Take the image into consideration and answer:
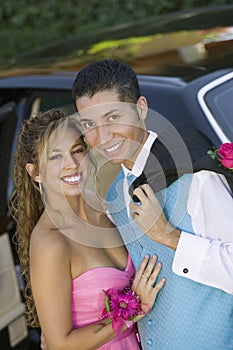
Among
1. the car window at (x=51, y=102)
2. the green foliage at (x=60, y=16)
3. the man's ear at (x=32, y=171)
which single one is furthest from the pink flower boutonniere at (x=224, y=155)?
the green foliage at (x=60, y=16)

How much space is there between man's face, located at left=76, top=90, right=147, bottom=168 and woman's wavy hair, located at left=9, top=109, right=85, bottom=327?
176mm

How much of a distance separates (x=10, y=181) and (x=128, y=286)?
1.51 m

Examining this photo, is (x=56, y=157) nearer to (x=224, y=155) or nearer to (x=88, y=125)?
(x=88, y=125)

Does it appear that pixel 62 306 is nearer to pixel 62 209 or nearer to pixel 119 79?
pixel 62 209

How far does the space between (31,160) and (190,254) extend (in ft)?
2.24

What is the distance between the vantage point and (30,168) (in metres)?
2.57

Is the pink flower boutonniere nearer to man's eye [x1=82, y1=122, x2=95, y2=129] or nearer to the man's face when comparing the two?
the man's face

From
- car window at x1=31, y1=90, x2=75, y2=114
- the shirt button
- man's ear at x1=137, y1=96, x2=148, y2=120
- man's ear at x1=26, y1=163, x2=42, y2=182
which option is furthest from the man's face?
car window at x1=31, y1=90, x2=75, y2=114

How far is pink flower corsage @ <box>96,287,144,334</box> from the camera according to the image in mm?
2377

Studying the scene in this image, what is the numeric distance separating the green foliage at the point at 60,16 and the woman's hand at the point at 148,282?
534cm

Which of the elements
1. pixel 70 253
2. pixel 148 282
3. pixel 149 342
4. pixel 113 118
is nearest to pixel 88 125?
pixel 113 118

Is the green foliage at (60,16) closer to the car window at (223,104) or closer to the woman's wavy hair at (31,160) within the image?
the car window at (223,104)

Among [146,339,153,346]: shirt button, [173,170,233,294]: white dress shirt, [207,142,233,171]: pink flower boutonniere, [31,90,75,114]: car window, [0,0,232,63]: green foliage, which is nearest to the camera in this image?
[173,170,233,294]: white dress shirt

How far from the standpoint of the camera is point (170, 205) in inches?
92.5
